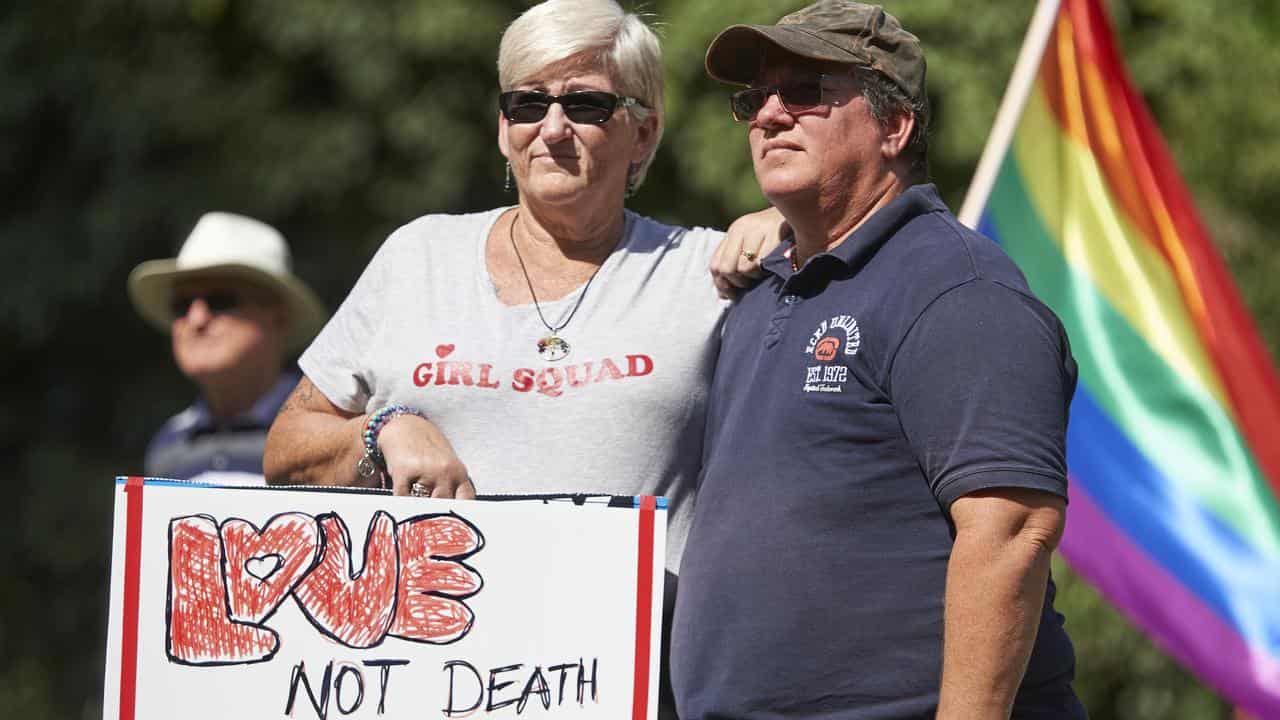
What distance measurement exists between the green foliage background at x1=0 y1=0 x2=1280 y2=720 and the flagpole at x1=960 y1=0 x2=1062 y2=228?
169cm

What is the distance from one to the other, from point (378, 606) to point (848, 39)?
1116 millimetres

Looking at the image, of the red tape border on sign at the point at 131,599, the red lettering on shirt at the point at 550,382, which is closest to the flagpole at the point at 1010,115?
the red lettering on shirt at the point at 550,382

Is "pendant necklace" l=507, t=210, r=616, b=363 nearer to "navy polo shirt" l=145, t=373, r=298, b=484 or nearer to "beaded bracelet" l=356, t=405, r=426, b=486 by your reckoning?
"beaded bracelet" l=356, t=405, r=426, b=486

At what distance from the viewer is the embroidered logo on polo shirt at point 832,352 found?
7.70 feet

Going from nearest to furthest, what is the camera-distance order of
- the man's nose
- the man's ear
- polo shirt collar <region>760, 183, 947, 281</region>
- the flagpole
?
polo shirt collar <region>760, 183, 947, 281</region>
the man's ear
the flagpole
the man's nose

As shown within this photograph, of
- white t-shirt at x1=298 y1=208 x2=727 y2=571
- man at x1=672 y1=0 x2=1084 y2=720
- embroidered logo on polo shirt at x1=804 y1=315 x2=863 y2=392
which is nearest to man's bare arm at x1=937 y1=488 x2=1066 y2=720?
man at x1=672 y1=0 x2=1084 y2=720

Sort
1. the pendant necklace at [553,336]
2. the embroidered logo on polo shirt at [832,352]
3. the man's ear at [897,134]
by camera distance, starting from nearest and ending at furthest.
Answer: the embroidered logo on polo shirt at [832,352]
the man's ear at [897,134]
the pendant necklace at [553,336]

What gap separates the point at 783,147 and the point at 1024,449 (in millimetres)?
656

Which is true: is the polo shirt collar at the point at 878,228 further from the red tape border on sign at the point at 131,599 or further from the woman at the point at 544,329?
the red tape border on sign at the point at 131,599

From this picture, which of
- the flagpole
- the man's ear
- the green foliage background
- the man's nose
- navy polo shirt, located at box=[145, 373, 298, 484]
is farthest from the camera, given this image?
the green foliage background

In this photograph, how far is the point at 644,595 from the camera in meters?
2.42

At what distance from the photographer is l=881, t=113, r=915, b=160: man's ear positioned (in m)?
2.57

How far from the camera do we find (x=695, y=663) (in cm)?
248

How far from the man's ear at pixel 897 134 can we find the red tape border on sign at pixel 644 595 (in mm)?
667
